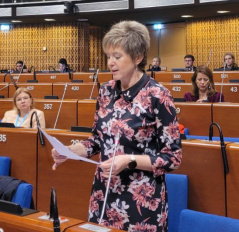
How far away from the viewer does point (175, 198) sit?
2.31 meters

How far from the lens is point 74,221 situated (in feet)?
4.08

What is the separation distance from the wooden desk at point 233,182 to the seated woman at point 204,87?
2.47 meters

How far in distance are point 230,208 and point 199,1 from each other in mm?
9518

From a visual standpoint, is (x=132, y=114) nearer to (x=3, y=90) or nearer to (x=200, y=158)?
(x=200, y=158)

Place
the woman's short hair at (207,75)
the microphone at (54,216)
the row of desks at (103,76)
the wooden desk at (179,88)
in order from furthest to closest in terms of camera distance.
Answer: the row of desks at (103,76)
the wooden desk at (179,88)
the woman's short hair at (207,75)
the microphone at (54,216)

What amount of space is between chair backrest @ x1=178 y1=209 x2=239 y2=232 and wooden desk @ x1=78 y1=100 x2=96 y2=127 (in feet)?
10.9

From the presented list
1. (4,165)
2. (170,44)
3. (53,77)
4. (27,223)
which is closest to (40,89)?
(53,77)

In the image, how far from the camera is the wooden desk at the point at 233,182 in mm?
2262

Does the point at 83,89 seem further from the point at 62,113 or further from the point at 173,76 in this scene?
the point at 173,76

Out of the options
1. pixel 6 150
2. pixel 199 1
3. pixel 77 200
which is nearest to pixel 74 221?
pixel 77 200

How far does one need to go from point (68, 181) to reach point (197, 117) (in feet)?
6.08

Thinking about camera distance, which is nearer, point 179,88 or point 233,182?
point 233,182

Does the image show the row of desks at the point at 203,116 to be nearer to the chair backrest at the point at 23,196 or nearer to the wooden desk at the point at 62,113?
the wooden desk at the point at 62,113

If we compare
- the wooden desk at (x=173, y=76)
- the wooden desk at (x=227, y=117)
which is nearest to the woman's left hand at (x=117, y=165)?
the wooden desk at (x=227, y=117)
